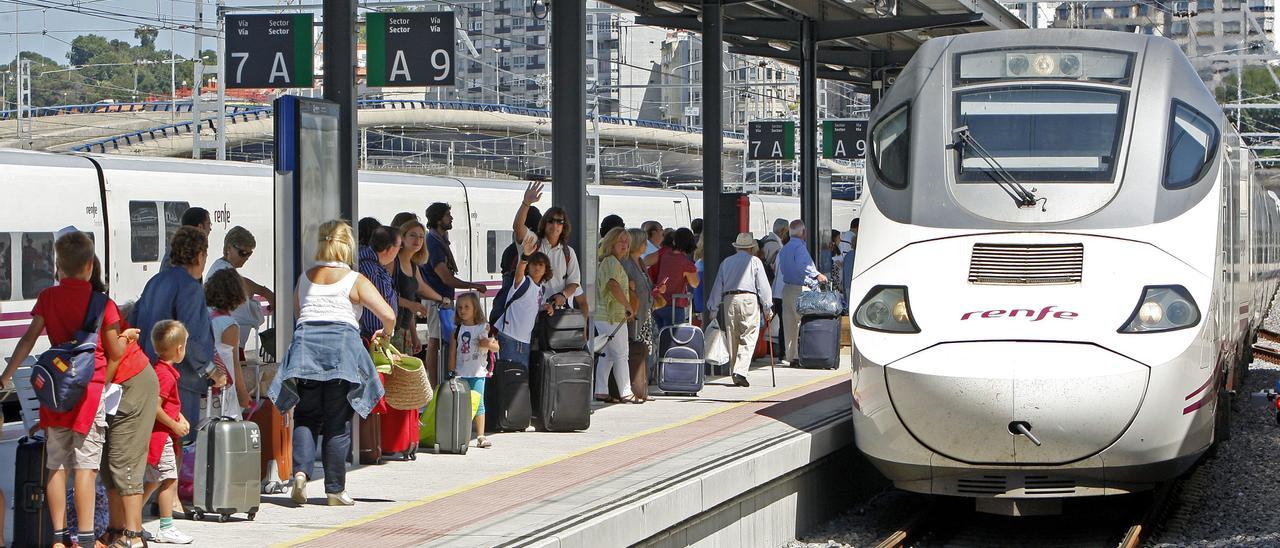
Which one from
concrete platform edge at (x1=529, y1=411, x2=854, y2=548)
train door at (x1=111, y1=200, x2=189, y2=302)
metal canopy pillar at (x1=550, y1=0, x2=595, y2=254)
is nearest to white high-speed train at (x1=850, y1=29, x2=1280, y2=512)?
concrete platform edge at (x1=529, y1=411, x2=854, y2=548)

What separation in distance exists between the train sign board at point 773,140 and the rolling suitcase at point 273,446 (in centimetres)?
2160

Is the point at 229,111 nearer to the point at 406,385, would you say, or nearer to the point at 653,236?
the point at 653,236

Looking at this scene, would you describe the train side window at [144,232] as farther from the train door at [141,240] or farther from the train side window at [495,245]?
the train side window at [495,245]

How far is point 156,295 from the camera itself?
774 centimetres

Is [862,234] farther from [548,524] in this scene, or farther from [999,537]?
[548,524]

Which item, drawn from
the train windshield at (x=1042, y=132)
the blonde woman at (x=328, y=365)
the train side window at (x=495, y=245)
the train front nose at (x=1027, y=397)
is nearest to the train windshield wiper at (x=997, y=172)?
the train windshield at (x=1042, y=132)

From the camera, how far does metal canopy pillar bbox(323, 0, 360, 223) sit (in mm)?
10031

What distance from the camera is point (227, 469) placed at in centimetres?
762

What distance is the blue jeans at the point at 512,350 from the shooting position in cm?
1112

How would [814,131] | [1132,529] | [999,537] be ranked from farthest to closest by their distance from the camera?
[814,131]
[999,537]
[1132,529]

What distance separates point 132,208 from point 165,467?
12.2 meters

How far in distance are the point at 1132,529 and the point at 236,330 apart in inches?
211

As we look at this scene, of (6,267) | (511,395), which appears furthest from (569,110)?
(6,267)

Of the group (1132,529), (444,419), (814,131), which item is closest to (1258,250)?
(814,131)
